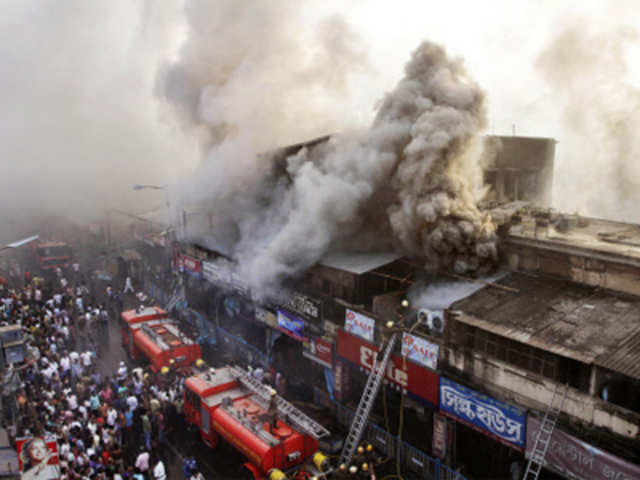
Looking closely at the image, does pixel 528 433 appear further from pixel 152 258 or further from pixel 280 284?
pixel 152 258

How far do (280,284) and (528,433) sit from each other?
37.6ft

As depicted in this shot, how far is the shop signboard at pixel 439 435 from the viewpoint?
1504 centimetres

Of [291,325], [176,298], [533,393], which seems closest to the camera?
[533,393]

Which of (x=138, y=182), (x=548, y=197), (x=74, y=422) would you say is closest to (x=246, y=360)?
(x=74, y=422)

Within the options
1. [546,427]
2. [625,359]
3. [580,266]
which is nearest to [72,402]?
[546,427]

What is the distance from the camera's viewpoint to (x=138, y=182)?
47281 mm

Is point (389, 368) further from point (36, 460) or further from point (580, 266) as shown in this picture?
point (36, 460)

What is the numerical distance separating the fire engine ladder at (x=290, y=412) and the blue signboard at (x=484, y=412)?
3592 millimetres

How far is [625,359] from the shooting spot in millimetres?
11906

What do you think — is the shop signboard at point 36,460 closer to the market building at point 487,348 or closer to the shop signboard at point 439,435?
the market building at point 487,348

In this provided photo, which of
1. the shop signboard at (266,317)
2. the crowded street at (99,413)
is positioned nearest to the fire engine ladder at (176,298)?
the crowded street at (99,413)

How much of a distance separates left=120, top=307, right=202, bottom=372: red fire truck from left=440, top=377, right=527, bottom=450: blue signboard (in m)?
10.0

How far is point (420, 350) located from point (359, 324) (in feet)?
8.70

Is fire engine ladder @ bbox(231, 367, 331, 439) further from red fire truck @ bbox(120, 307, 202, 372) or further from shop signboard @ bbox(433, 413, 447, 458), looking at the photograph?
red fire truck @ bbox(120, 307, 202, 372)
